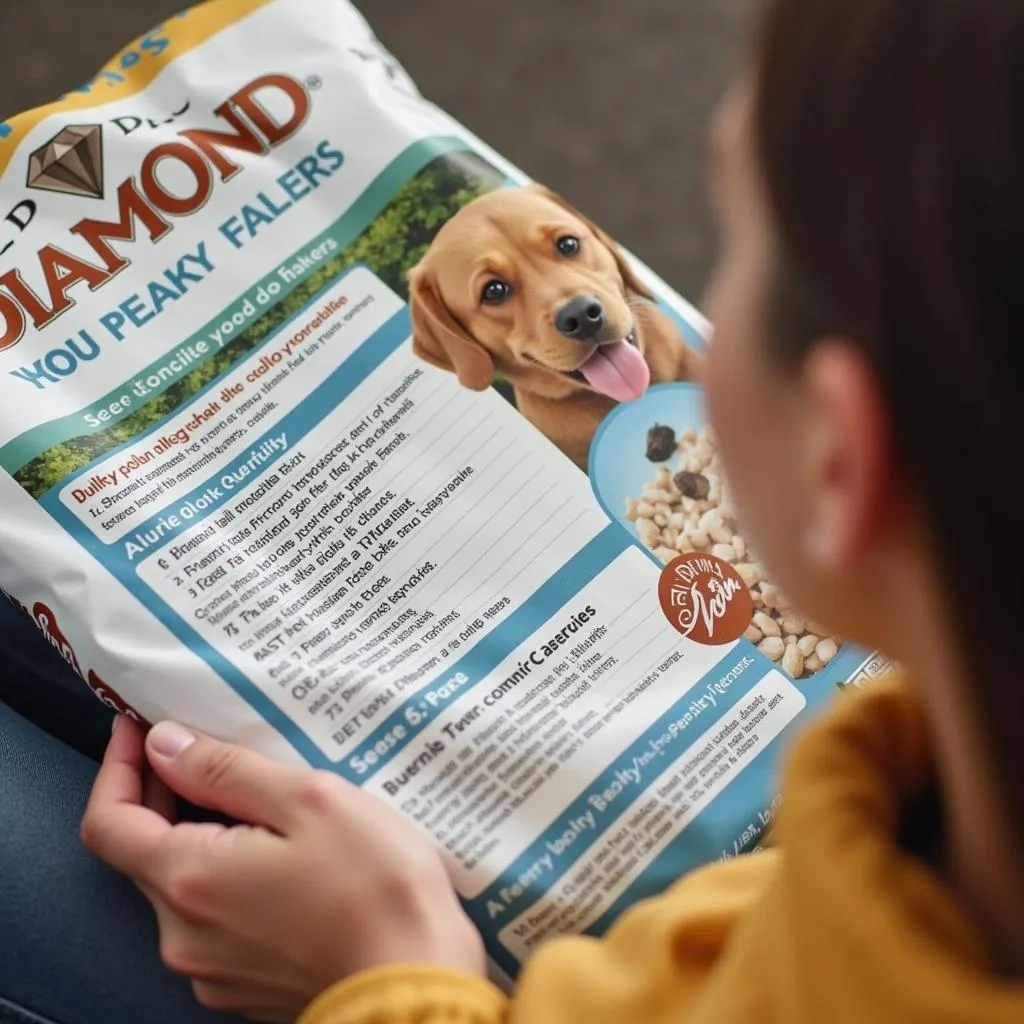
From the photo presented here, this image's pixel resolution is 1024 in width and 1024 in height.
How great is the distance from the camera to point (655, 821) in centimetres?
46

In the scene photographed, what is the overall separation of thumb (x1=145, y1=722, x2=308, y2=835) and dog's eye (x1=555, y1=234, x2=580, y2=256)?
10.1 inches

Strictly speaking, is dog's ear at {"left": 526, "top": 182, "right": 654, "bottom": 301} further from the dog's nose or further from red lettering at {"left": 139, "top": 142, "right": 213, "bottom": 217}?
red lettering at {"left": 139, "top": 142, "right": 213, "bottom": 217}

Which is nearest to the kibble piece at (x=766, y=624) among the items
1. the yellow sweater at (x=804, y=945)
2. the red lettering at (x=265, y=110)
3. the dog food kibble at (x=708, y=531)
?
the dog food kibble at (x=708, y=531)

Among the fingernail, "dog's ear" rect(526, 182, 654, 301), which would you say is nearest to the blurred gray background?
"dog's ear" rect(526, 182, 654, 301)

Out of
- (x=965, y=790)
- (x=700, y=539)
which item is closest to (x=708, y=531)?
(x=700, y=539)

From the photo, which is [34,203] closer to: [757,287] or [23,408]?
[23,408]

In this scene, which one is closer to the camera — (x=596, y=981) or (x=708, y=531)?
(x=596, y=981)

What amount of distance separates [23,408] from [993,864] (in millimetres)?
406

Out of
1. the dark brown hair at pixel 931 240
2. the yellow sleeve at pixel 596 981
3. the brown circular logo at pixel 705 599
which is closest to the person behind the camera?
the dark brown hair at pixel 931 240

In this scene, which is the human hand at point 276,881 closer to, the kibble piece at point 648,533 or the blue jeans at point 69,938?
the blue jeans at point 69,938

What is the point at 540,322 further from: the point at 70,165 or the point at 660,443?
the point at 70,165

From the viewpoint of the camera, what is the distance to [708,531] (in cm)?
52

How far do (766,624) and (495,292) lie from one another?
7.4 inches

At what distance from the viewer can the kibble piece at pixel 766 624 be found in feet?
1.65
